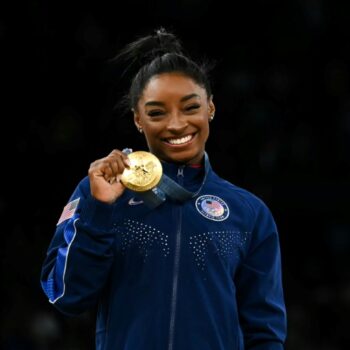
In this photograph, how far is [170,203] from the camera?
2.46 metres

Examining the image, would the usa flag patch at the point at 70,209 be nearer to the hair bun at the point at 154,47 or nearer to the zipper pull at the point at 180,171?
the zipper pull at the point at 180,171

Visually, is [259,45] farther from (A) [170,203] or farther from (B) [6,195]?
(A) [170,203]

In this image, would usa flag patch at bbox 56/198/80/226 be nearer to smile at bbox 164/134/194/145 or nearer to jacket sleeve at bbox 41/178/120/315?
jacket sleeve at bbox 41/178/120/315

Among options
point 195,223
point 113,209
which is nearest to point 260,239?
point 195,223

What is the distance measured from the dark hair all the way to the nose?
0.14 meters

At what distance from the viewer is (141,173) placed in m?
2.28

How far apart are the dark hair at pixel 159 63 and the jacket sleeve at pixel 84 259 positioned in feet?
1.48

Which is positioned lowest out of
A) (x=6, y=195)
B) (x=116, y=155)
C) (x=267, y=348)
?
(x=267, y=348)

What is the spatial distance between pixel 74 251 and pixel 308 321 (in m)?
3.95

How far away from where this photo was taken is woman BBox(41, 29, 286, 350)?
2287 mm

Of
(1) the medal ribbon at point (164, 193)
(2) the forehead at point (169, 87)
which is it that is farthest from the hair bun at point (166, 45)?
(1) the medal ribbon at point (164, 193)

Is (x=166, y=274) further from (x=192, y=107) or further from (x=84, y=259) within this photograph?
(x=192, y=107)

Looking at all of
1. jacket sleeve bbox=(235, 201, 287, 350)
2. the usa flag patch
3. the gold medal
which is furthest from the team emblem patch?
the usa flag patch

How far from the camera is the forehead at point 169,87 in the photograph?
8.21ft
